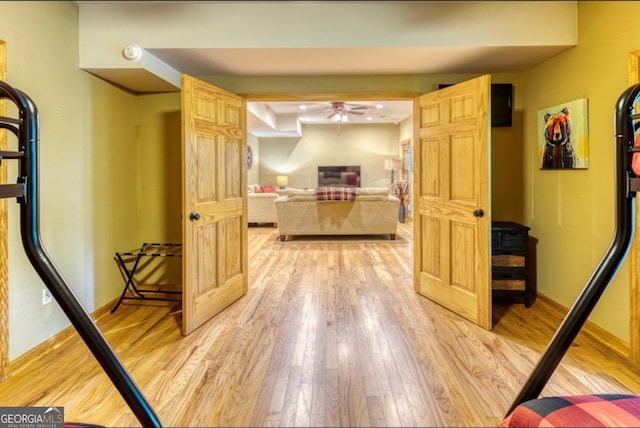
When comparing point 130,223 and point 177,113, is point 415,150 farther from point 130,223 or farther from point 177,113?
point 130,223

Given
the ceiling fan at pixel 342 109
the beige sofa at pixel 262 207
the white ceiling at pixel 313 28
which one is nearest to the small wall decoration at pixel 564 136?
the white ceiling at pixel 313 28

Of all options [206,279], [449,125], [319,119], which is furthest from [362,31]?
[319,119]

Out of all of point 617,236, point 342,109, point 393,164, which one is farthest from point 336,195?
point 617,236

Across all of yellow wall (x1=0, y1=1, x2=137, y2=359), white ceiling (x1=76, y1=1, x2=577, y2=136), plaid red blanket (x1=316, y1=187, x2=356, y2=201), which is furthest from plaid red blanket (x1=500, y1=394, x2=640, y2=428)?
plaid red blanket (x1=316, y1=187, x2=356, y2=201)

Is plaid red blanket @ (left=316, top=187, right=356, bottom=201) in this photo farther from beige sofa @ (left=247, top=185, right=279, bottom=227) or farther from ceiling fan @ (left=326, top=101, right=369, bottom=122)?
ceiling fan @ (left=326, top=101, right=369, bottom=122)

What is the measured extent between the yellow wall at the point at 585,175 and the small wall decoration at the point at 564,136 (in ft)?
0.17

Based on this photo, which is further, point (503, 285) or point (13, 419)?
point (503, 285)

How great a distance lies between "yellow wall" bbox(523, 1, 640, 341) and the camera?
7.89 feet

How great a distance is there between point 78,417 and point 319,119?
9.17m

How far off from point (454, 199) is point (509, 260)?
74 cm

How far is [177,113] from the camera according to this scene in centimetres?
357

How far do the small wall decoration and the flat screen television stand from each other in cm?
787

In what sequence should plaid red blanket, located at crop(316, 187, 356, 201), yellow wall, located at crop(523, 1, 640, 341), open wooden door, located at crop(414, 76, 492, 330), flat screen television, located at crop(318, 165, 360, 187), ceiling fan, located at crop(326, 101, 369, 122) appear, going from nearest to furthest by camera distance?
yellow wall, located at crop(523, 1, 640, 341)
open wooden door, located at crop(414, 76, 492, 330)
plaid red blanket, located at crop(316, 187, 356, 201)
ceiling fan, located at crop(326, 101, 369, 122)
flat screen television, located at crop(318, 165, 360, 187)

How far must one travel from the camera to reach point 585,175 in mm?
2723
